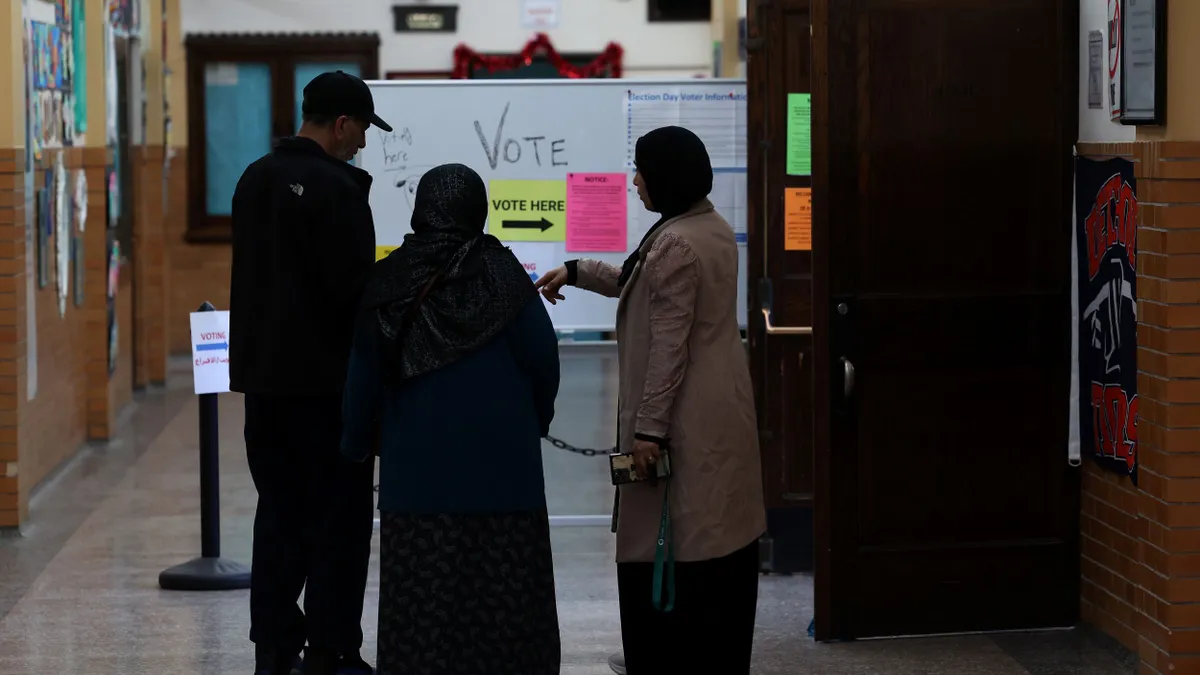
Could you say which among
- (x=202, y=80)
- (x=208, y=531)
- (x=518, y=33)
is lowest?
(x=208, y=531)

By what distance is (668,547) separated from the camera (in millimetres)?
4133

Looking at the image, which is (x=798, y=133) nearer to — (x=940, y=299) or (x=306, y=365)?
(x=940, y=299)

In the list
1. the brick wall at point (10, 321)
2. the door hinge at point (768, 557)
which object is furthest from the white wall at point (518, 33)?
the door hinge at point (768, 557)

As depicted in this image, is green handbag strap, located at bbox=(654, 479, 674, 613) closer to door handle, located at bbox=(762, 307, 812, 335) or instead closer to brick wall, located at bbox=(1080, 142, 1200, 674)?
brick wall, located at bbox=(1080, 142, 1200, 674)

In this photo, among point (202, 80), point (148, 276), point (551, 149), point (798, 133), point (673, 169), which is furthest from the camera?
point (202, 80)

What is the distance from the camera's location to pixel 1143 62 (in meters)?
4.83

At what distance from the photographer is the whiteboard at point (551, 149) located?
6742 mm

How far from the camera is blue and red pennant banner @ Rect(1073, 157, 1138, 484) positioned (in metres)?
5.00

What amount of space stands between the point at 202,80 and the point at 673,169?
10.5 meters

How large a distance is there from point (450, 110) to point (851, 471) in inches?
95.2

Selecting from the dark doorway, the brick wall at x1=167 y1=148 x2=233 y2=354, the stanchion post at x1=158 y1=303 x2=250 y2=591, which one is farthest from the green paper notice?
the brick wall at x1=167 y1=148 x2=233 y2=354

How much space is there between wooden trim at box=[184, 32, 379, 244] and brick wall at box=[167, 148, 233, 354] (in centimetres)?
7

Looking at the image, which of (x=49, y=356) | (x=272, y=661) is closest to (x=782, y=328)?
(x=272, y=661)

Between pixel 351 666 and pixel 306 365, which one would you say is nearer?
pixel 306 365
